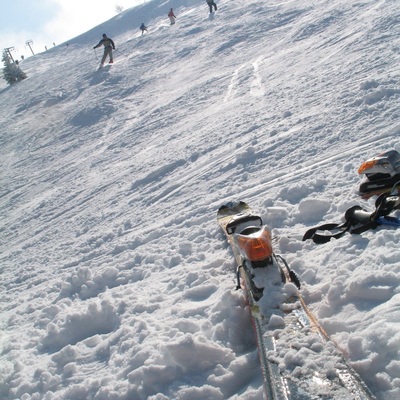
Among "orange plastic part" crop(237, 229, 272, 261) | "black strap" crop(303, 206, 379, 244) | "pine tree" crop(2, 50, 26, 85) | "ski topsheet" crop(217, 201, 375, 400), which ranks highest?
"pine tree" crop(2, 50, 26, 85)

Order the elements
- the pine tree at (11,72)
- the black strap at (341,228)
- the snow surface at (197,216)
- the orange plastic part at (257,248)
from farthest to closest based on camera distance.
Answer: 1. the pine tree at (11,72)
2. the black strap at (341,228)
3. the orange plastic part at (257,248)
4. the snow surface at (197,216)

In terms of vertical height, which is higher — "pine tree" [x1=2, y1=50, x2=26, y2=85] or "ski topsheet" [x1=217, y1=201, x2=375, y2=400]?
"pine tree" [x1=2, y1=50, x2=26, y2=85]

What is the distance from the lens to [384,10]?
40.7 feet

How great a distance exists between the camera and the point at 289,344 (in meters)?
2.87

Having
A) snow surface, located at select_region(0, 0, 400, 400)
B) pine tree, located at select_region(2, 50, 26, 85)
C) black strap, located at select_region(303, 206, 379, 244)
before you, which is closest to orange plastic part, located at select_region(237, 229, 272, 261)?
snow surface, located at select_region(0, 0, 400, 400)

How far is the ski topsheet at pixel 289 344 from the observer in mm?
2439

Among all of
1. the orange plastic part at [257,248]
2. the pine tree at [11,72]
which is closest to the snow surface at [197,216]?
the orange plastic part at [257,248]

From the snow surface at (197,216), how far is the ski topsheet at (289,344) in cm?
12

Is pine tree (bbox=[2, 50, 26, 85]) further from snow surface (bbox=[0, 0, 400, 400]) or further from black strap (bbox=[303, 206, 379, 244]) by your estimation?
black strap (bbox=[303, 206, 379, 244])

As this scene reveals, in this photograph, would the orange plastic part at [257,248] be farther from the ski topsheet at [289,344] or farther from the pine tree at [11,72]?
the pine tree at [11,72]

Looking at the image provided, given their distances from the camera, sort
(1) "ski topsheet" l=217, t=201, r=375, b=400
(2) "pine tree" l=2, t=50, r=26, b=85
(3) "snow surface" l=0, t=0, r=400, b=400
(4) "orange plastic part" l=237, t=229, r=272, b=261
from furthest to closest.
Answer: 1. (2) "pine tree" l=2, t=50, r=26, b=85
2. (4) "orange plastic part" l=237, t=229, r=272, b=261
3. (3) "snow surface" l=0, t=0, r=400, b=400
4. (1) "ski topsheet" l=217, t=201, r=375, b=400

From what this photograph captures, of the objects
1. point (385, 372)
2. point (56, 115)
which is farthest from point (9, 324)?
point (56, 115)

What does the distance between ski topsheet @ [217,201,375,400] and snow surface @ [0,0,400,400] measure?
0.12 meters

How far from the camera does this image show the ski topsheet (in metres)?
2.44
